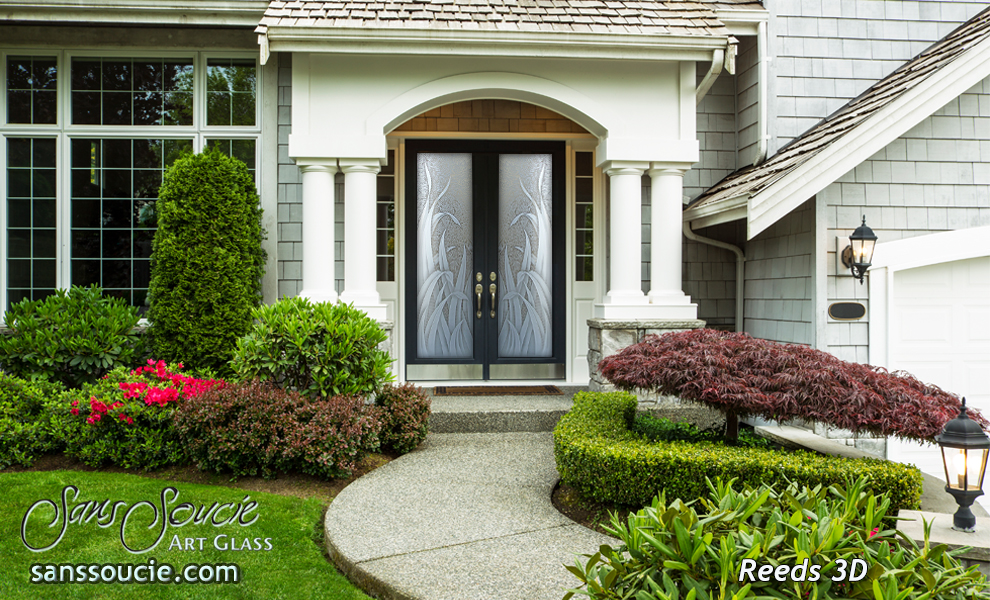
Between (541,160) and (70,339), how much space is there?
4749mm

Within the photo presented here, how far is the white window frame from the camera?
7.08m

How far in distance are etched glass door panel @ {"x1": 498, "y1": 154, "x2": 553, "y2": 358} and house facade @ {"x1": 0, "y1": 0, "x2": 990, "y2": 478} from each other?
0.9 inches

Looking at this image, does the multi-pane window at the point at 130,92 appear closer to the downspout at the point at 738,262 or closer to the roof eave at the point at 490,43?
the roof eave at the point at 490,43

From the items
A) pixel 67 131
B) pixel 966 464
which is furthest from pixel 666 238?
pixel 67 131

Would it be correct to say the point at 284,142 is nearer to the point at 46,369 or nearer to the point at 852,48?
the point at 46,369

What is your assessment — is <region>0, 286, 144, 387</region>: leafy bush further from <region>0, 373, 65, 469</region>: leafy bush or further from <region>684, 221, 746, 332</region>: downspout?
<region>684, 221, 746, 332</region>: downspout

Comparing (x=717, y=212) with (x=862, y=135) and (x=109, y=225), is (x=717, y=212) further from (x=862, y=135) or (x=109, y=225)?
(x=109, y=225)

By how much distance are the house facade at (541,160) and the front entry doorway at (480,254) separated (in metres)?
0.02

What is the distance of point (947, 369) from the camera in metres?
6.18

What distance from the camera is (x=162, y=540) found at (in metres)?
3.79

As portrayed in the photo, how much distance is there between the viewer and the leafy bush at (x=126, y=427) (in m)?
5.10

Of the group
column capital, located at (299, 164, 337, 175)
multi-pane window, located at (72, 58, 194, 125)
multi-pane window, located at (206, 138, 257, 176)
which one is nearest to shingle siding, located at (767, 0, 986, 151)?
column capital, located at (299, 164, 337, 175)

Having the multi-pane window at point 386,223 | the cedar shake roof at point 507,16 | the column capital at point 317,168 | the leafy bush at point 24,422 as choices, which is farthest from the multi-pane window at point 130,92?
the leafy bush at point 24,422

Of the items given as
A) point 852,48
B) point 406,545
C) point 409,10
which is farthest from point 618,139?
point 406,545
